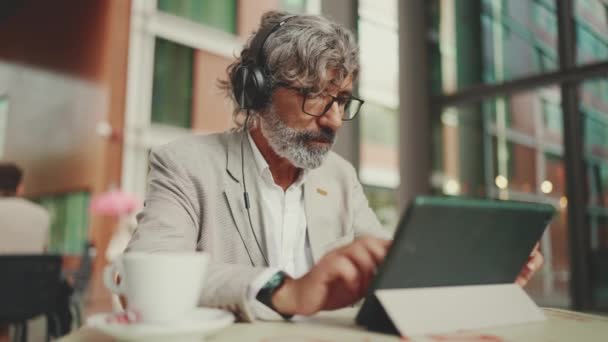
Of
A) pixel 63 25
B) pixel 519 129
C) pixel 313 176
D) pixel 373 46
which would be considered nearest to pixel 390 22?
pixel 373 46

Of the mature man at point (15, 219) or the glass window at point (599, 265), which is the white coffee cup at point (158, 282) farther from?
the glass window at point (599, 265)

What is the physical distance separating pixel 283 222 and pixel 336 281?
22.3 inches

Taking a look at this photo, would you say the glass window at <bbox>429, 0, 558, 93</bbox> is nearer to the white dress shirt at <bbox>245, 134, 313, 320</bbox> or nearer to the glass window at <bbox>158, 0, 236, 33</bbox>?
the white dress shirt at <bbox>245, 134, 313, 320</bbox>

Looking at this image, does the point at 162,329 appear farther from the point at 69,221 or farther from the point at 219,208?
the point at 69,221

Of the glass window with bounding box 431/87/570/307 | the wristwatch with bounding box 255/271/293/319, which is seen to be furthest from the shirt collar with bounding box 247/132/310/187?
the glass window with bounding box 431/87/570/307

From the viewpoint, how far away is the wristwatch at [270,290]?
77 centimetres

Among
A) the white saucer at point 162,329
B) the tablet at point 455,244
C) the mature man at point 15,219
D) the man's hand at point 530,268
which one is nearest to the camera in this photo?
the white saucer at point 162,329

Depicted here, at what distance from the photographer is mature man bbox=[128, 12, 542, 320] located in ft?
3.71

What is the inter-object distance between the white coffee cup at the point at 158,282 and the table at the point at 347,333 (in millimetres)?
81

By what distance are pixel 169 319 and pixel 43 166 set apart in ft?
30.0

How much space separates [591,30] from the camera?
11.3ft

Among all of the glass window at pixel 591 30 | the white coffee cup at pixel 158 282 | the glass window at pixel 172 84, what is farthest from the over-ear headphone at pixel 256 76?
the glass window at pixel 172 84

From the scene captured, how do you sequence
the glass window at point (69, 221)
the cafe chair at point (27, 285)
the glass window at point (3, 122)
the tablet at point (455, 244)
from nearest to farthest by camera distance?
the tablet at point (455, 244) < the cafe chair at point (27, 285) < the glass window at point (69, 221) < the glass window at point (3, 122)

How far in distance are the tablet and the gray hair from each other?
644 mm
